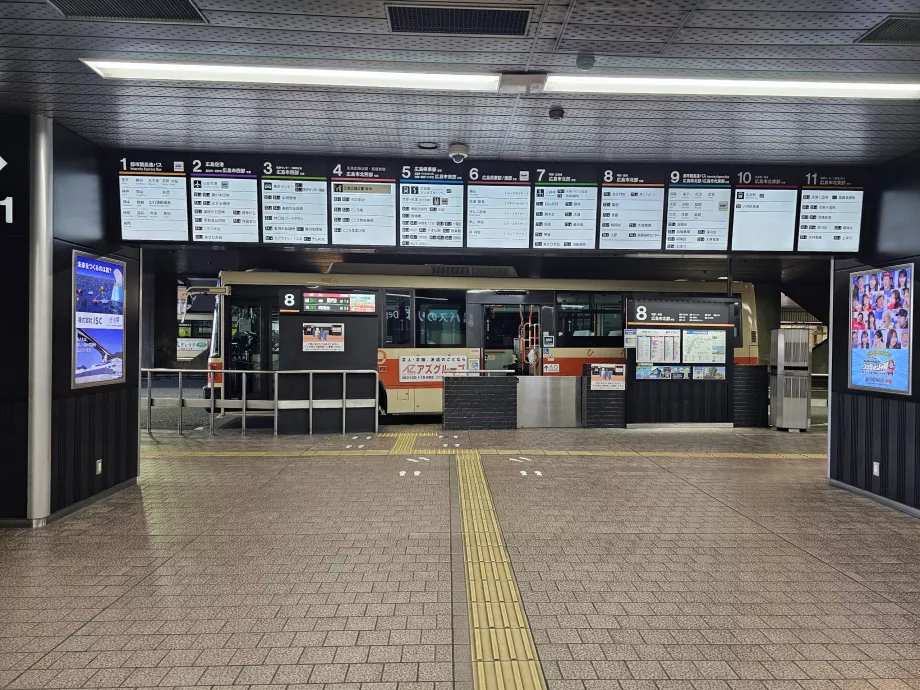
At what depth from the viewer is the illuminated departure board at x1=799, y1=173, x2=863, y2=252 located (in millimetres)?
6102

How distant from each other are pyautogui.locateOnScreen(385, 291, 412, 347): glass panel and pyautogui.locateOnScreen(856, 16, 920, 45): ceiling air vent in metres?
8.09

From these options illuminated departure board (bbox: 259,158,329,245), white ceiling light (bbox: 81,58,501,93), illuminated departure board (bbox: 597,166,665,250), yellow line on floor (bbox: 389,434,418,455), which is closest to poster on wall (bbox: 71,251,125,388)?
illuminated departure board (bbox: 259,158,329,245)

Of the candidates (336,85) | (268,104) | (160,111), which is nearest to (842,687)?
(336,85)

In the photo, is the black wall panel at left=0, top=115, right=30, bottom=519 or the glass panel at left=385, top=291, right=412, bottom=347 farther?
the glass panel at left=385, top=291, right=412, bottom=347

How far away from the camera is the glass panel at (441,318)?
11.0 metres

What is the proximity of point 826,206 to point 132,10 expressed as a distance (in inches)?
249

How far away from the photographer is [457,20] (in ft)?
11.5

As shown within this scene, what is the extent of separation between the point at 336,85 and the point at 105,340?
349 centimetres

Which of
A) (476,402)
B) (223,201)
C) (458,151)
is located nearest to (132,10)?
(223,201)

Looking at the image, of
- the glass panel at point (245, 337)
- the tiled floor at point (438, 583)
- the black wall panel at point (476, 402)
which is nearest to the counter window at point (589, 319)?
the black wall panel at point (476, 402)

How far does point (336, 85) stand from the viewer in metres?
4.34

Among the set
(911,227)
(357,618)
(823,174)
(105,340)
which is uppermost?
(823,174)

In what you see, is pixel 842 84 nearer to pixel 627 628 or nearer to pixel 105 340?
pixel 627 628

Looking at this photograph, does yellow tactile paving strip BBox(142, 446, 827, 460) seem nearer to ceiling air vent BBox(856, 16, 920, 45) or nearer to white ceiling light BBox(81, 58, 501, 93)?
white ceiling light BBox(81, 58, 501, 93)
